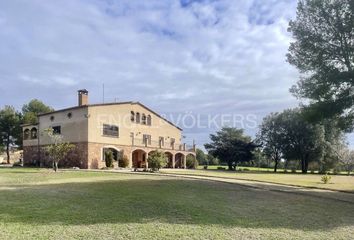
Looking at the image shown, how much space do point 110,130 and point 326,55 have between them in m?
27.2

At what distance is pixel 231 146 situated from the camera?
191 ft

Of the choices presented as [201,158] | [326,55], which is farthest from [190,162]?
[326,55]

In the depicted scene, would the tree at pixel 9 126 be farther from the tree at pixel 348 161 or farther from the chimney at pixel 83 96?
the tree at pixel 348 161

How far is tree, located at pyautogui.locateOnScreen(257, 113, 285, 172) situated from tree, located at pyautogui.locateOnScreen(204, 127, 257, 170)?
2049mm

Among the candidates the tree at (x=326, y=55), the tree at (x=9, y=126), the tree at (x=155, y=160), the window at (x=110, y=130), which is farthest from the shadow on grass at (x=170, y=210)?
the tree at (x=9, y=126)

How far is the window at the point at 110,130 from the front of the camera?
39.6 m

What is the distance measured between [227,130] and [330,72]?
43580 millimetres

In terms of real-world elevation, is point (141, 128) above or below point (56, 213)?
above

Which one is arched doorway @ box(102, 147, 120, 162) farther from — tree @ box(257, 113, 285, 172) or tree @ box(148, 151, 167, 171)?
tree @ box(257, 113, 285, 172)

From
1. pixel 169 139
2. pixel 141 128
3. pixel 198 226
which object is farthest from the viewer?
pixel 169 139

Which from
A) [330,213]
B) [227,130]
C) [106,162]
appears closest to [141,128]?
[106,162]

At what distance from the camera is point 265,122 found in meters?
59.9

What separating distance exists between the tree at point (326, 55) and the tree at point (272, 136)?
128 feet

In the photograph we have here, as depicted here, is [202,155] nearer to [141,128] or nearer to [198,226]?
[141,128]
